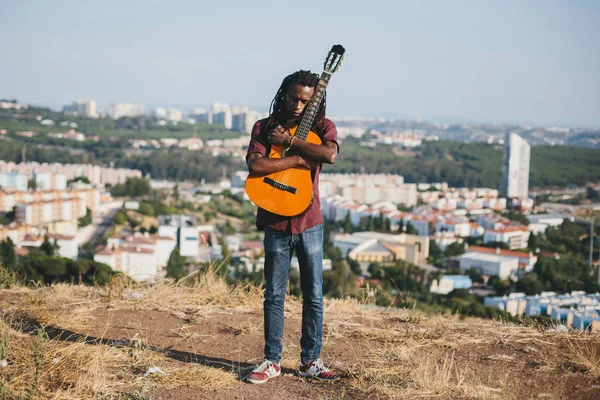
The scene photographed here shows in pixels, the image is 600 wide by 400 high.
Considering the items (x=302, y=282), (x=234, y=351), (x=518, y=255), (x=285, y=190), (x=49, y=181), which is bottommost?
(x=518, y=255)

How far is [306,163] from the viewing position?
219 cm

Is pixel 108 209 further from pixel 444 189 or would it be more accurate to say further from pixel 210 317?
pixel 210 317

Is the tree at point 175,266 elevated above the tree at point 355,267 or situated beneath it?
elevated above

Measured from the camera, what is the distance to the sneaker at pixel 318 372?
2.21 metres

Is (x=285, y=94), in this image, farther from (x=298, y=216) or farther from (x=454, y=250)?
(x=454, y=250)

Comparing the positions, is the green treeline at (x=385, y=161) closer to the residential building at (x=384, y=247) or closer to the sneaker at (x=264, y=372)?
the residential building at (x=384, y=247)

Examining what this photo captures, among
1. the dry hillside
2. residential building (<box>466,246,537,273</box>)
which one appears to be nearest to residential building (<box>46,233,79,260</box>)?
residential building (<box>466,246,537,273</box>)

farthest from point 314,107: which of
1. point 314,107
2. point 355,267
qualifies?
point 355,267

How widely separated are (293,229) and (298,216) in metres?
0.04

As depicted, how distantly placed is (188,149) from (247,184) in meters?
58.8

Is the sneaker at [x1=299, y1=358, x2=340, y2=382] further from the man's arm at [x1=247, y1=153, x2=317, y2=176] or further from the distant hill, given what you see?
the distant hill

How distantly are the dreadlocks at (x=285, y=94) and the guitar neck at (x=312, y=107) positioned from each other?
35 millimetres

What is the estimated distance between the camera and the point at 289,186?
2184 millimetres

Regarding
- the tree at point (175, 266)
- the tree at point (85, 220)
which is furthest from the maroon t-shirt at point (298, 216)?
the tree at point (85, 220)
